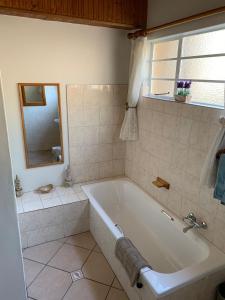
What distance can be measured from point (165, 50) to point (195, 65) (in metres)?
0.48

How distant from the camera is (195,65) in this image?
2.05 m

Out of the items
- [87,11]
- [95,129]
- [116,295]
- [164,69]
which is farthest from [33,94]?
[116,295]

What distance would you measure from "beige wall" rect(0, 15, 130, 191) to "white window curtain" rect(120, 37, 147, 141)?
0.26m

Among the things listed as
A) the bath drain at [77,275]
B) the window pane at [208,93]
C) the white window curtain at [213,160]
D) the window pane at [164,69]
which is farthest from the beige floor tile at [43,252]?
the window pane at [164,69]

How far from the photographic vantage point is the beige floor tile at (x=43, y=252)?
230cm

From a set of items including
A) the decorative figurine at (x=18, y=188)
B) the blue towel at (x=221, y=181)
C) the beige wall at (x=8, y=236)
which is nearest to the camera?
the beige wall at (x=8, y=236)

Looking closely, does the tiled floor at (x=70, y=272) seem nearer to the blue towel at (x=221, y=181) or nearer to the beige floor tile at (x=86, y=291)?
the beige floor tile at (x=86, y=291)

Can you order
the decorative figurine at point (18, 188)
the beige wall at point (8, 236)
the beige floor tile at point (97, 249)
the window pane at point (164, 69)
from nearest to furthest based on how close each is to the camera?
the beige wall at point (8, 236) < the window pane at point (164, 69) < the beige floor tile at point (97, 249) < the decorative figurine at point (18, 188)

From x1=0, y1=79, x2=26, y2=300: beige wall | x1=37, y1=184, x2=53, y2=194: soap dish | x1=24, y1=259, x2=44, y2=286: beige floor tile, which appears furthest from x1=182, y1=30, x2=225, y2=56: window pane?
x1=24, y1=259, x2=44, y2=286: beige floor tile

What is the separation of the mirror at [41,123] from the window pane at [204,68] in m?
1.35

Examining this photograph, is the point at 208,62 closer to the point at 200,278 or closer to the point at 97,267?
the point at 200,278

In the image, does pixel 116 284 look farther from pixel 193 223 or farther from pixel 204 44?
pixel 204 44

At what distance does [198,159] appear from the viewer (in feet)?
6.39

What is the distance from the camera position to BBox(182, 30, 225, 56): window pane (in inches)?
71.2
